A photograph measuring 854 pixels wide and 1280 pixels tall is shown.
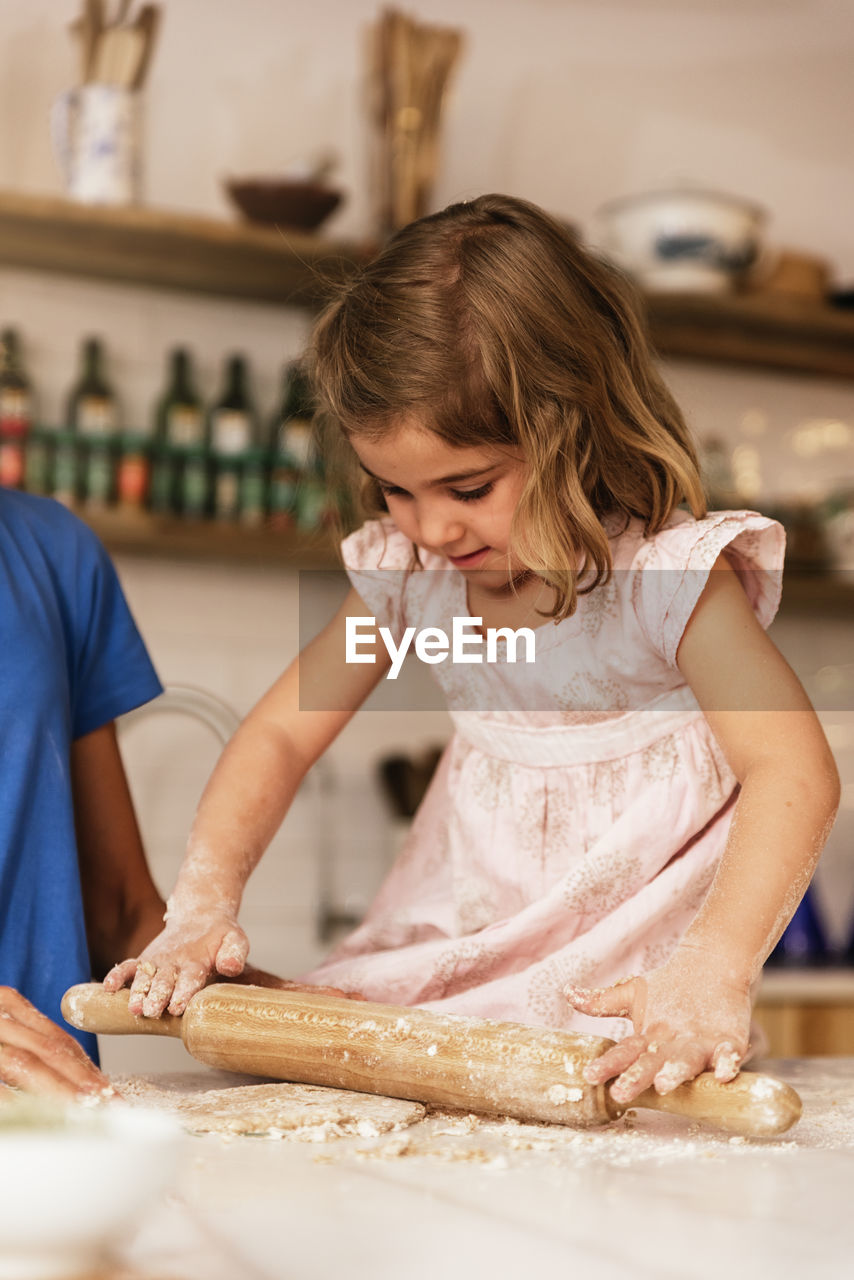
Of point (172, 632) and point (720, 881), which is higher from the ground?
point (720, 881)

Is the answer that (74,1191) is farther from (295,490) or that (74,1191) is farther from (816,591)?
(816,591)

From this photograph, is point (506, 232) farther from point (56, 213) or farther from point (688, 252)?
point (688, 252)

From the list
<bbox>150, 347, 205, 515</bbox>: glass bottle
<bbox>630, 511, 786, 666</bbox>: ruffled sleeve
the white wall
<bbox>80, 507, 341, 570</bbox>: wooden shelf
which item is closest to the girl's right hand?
<bbox>630, 511, 786, 666</bbox>: ruffled sleeve

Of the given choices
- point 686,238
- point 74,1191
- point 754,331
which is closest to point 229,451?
point 686,238

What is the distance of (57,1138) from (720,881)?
20.9 inches

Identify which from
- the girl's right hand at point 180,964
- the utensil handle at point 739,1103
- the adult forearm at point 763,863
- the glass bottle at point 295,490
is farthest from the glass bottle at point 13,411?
the utensil handle at point 739,1103

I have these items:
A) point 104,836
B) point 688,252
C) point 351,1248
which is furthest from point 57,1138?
point 688,252

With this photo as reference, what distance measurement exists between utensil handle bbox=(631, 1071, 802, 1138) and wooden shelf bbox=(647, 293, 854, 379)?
2042mm

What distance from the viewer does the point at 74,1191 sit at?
41cm

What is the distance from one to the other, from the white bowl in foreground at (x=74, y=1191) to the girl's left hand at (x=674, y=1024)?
A: 0.34 m

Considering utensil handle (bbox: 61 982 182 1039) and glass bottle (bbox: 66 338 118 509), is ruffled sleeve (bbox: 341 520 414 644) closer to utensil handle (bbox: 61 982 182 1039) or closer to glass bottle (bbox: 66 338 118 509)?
utensil handle (bbox: 61 982 182 1039)

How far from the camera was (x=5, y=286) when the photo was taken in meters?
2.42

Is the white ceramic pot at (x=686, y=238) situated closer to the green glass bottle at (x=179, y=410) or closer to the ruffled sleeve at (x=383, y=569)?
the green glass bottle at (x=179, y=410)

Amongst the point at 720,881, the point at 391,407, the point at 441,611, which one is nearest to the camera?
the point at 720,881
